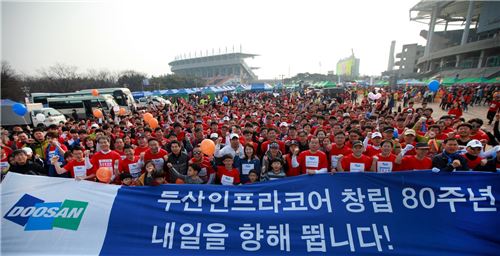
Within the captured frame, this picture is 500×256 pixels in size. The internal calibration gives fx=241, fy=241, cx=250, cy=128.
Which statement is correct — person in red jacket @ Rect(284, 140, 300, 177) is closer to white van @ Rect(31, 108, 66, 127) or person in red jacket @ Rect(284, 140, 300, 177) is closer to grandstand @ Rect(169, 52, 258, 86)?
white van @ Rect(31, 108, 66, 127)

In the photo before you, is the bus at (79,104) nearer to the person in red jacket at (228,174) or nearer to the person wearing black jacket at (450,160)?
the person in red jacket at (228,174)

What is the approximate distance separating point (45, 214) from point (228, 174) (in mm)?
2925

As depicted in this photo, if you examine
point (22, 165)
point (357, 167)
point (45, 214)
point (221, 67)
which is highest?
point (221, 67)

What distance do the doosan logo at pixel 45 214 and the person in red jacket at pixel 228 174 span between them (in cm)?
220

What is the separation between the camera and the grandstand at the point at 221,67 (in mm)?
118250

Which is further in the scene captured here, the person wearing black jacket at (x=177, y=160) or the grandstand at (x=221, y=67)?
the grandstand at (x=221, y=67)

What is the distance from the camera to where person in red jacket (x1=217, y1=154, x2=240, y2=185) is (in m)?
4.26

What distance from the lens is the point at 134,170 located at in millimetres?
4859

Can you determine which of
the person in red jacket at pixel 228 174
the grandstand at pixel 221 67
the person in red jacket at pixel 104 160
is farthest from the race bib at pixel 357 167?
the grandstand at pixel 221 67

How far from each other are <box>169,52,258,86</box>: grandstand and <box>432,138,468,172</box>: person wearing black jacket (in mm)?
104741

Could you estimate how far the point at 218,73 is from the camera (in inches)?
4998

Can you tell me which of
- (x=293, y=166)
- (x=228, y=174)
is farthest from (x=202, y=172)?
(x=293, y=166)

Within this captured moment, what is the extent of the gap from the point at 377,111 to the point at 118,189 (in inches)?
528

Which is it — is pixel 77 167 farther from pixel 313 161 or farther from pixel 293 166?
pixel 313 161
